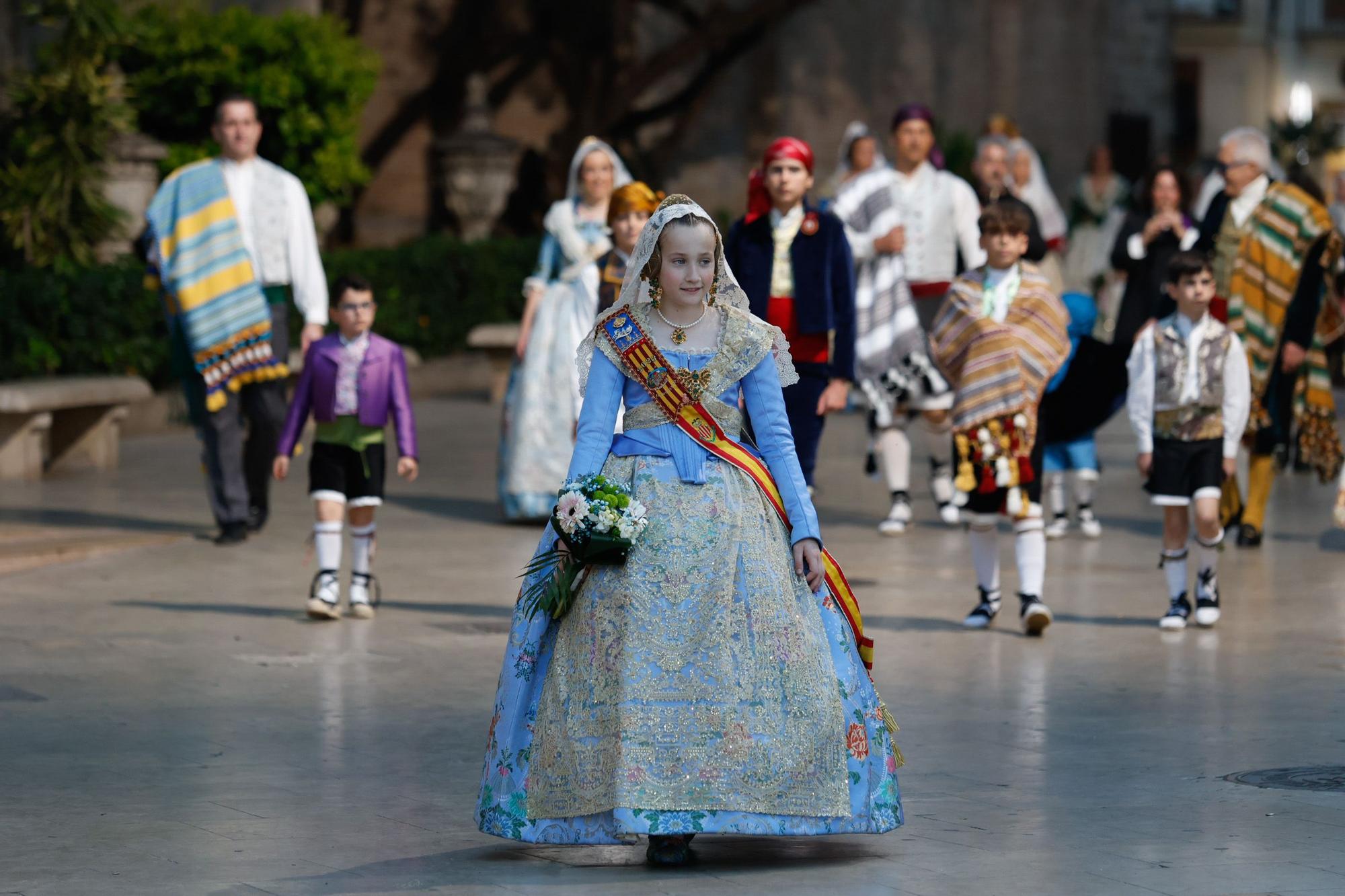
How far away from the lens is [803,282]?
10.0m

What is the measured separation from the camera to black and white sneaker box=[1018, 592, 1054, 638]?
934cm

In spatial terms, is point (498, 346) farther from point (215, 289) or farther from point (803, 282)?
point (803, 282)

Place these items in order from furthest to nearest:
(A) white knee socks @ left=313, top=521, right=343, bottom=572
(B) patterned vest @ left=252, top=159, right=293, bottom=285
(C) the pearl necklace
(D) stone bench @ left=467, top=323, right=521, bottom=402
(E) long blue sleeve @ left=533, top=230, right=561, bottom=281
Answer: (D) stone bench @ left=467, top=323, right=521, bottom=402 → (E) long blue sleeve @ left=533, top=230, right=561, bottom=281 → (B) patterned vest @ left=252, top=159, right=293, bottom=285 → (A) white knee socks @ left=313, top=521, right=343, bottom=572 → (C) the pearl necklace

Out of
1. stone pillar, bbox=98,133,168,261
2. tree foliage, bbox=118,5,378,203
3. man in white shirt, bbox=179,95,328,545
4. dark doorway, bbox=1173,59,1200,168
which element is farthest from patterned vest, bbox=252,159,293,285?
dark doorway, bbox=1173,59,1200,168

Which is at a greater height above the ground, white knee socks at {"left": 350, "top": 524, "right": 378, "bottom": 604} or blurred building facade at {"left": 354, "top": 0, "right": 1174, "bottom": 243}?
blurred building facade at {"left": 354, "top": 0, "right": 1174, "bottom": 243}

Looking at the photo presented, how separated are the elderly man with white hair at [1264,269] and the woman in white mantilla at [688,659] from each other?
6.09m

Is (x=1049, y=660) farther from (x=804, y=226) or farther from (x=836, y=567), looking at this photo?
(x=836, y=567)

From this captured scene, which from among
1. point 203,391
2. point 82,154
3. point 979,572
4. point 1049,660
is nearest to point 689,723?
point 1049,660

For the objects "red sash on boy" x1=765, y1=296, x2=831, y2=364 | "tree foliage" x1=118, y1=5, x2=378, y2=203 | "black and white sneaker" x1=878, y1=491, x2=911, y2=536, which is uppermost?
"tree foliage" x1=118, y1=5, x2=378, y2=203

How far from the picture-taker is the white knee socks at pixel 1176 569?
9.66 m

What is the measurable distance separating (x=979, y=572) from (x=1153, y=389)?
3.29 feet

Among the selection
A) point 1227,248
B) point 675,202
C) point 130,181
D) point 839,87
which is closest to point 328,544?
point 675,202

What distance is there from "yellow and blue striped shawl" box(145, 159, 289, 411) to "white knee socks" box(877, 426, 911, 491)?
10.5 ft

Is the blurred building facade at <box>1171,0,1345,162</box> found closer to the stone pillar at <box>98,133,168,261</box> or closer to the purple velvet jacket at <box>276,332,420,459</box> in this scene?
the stone pillar at <box>98,133,168,261</box>
